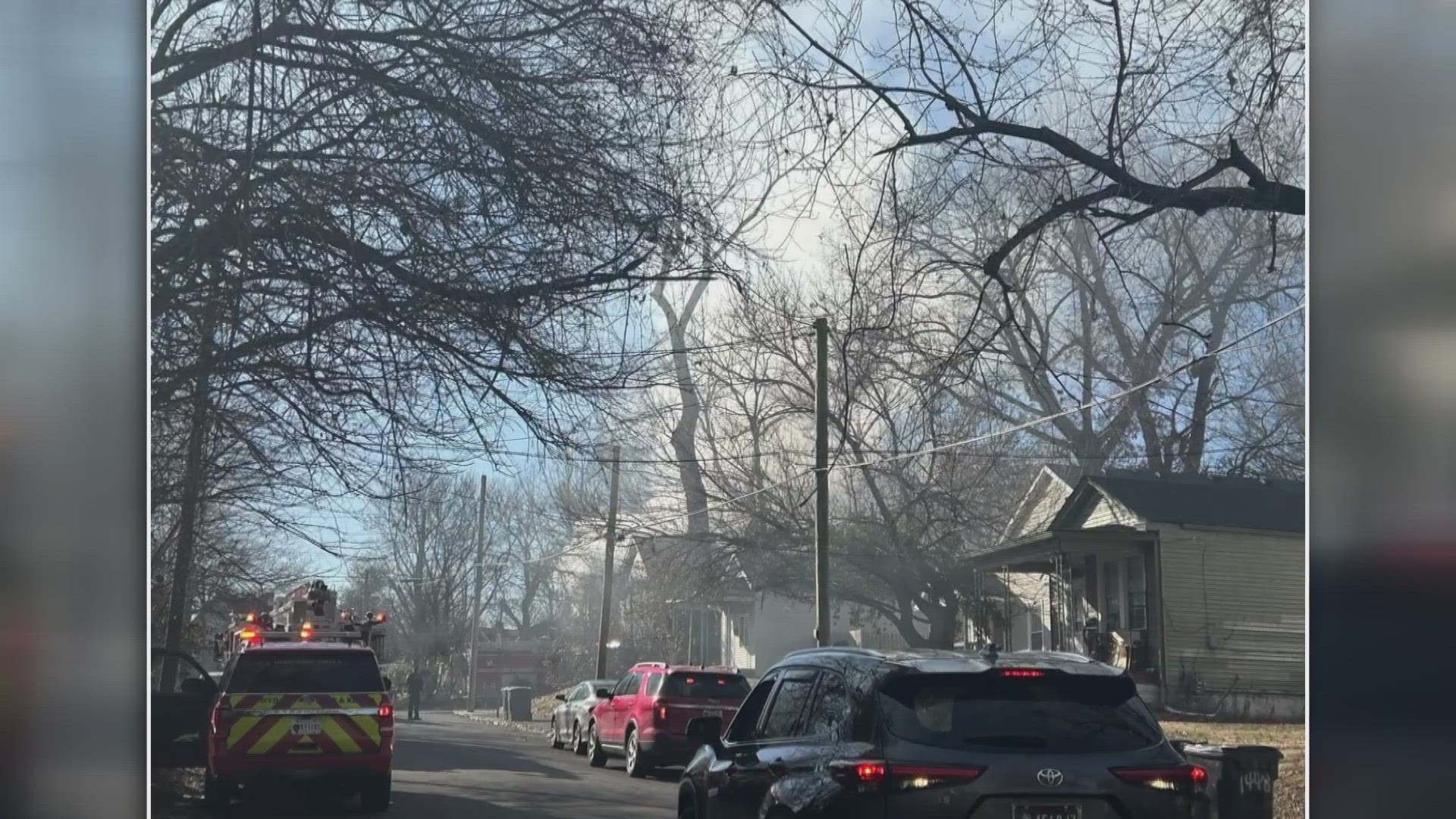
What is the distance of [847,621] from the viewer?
30.9 meters

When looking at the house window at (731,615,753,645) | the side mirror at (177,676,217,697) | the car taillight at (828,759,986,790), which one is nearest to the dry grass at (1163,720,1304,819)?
the car taillight at (828,759,986,790)

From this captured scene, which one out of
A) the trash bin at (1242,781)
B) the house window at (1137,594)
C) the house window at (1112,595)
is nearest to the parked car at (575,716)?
the house window at (1112,595)

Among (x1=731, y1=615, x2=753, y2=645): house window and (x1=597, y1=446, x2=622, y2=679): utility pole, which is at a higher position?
(x1=597, y1=446, x2=622, y2=679): utility pole

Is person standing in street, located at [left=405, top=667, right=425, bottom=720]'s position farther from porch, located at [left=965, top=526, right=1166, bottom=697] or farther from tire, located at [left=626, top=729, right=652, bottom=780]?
tire, located at [left=626, top=729, right=652, bottom=780]

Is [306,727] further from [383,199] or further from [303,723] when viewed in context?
[383,199]

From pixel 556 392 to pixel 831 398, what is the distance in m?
12.3

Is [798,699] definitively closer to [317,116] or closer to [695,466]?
[317,116]

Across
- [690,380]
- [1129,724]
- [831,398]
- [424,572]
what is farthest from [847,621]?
[1129,724]

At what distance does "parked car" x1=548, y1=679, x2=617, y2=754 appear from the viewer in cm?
2028

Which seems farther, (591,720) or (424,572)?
(591,720)

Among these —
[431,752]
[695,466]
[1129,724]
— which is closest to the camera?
[1129,724]

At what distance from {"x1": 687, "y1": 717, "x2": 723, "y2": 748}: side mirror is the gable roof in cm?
1232
